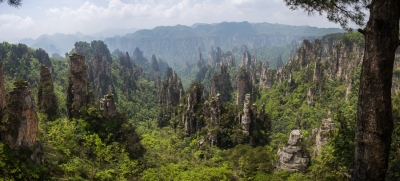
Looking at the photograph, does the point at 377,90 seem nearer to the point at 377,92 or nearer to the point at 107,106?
the point at 377,92

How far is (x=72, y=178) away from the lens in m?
14.4

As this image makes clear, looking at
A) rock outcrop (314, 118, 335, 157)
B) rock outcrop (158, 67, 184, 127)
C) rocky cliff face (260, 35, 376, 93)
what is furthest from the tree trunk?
rock outcrop (158, 67, 184, 127)

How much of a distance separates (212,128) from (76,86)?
16.2 m

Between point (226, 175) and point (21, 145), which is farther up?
point (21, 145)

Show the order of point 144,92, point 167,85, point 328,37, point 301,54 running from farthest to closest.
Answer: point 328,37 → point 144,92 → point 301,54 → point 167,85

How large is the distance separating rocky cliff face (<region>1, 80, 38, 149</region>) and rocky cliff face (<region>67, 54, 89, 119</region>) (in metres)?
9.99

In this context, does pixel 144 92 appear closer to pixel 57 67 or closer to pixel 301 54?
pixel 57 67

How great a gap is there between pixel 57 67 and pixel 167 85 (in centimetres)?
3526

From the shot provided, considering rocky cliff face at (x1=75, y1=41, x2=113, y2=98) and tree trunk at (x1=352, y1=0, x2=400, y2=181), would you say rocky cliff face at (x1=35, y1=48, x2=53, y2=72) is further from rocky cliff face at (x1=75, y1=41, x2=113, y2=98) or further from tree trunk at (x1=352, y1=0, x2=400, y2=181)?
tree trunk at (x1=352, y1=0, x2=400, y2=181)

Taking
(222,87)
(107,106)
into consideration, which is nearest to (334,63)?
(222,87)

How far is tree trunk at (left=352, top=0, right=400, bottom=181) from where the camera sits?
4.82m

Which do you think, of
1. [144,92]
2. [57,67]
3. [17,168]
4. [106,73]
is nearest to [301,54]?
[144,92]

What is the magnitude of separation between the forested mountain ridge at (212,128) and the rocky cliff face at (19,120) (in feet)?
1.89

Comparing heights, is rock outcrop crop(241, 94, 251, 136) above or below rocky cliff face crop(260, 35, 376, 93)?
below
